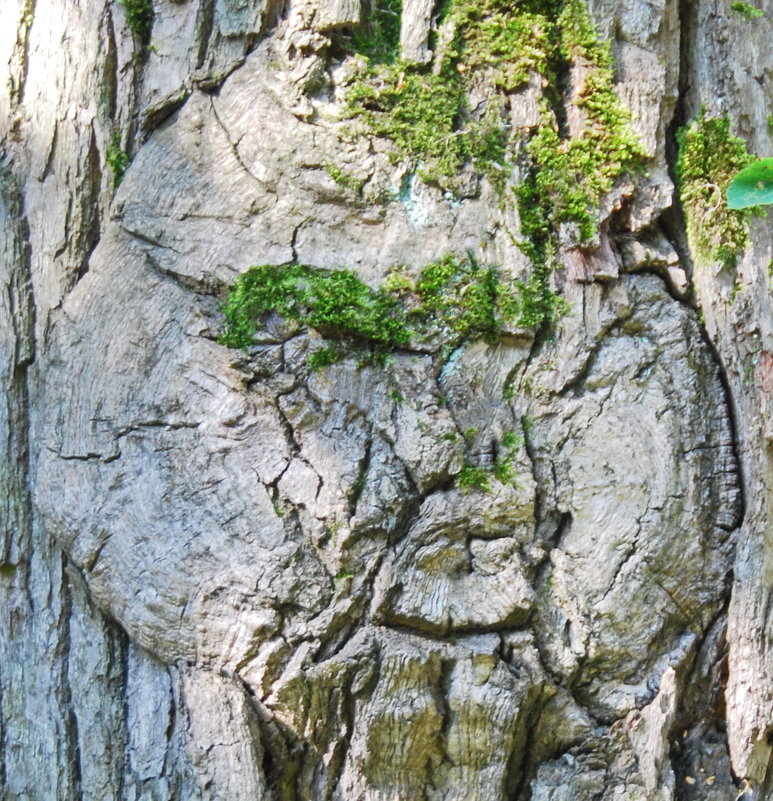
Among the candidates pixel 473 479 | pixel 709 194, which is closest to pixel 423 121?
pixel 709 194

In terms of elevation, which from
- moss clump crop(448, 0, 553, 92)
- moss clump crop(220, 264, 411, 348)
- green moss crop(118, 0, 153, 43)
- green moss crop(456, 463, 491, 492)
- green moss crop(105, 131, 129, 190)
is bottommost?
green moss crop(456, 463, 491, 492)

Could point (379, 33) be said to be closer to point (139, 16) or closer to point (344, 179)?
point (344, 179)

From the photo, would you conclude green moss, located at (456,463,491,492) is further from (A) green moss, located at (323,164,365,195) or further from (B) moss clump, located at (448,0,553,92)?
(B) moss clump, located at (448,0,553,92)

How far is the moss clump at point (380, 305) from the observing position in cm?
167

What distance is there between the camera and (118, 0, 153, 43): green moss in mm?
1859

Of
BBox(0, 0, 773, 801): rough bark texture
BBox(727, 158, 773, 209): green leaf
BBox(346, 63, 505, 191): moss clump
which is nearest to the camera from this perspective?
BBox(727, 158, 773, 209): green leaf

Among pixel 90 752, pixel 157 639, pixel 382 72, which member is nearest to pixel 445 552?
pixel 157 639

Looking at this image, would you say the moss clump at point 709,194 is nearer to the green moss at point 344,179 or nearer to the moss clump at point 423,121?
the moss clump at point 423,121

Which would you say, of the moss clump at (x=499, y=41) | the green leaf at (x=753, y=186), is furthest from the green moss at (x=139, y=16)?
the green leaf at (x=753, y=186)

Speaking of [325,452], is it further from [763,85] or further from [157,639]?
[763,85]

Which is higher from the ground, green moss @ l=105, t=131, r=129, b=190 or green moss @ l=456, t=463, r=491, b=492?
green moss @ l=105, t=131, r=129, b=190

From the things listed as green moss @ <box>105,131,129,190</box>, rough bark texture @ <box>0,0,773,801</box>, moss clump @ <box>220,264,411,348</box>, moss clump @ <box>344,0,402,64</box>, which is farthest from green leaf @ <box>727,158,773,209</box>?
green moss @ <box>105,131,129,190</box>

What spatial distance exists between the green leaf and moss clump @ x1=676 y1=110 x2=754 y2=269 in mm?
353

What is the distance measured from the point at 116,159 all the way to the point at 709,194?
1357mm
